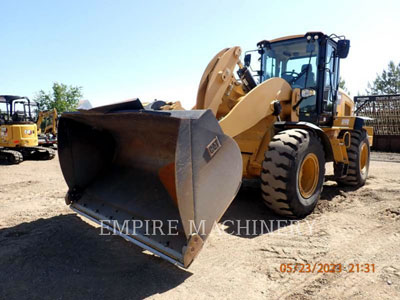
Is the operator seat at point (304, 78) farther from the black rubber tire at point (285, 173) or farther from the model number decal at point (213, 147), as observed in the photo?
the model number decal at point (213, 147)

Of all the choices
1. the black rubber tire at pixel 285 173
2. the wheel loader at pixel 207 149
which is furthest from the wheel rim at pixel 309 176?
the black rubber tire at pixel 285 173

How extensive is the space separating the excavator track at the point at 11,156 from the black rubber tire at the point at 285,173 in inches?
372

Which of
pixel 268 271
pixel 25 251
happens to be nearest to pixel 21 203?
pixel 25 251

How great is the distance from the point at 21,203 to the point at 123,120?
9.27ft

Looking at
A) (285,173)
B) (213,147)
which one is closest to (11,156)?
(285,173)

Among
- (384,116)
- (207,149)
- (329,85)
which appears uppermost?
(329,85)

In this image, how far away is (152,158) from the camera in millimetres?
3645

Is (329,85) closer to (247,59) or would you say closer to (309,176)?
(247,59)

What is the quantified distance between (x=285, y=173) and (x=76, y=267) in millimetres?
2423

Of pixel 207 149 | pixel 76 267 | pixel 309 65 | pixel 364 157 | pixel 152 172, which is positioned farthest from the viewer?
pixel 364 157

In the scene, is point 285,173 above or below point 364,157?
above

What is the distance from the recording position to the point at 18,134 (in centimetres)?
1100

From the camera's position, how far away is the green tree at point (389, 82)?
115ft

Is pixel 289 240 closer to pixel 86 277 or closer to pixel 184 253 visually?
pixel 184 253
